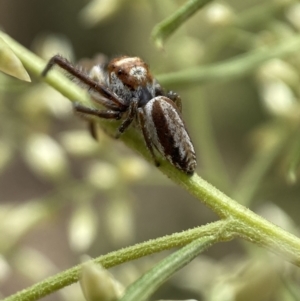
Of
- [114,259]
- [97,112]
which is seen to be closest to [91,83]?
[97,112]

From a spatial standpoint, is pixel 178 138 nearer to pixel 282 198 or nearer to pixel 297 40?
pixel 297 40

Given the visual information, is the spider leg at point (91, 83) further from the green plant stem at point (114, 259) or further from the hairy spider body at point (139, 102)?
the green plant stem at point (114, 259)

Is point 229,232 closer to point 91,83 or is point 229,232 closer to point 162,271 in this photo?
point 162,271

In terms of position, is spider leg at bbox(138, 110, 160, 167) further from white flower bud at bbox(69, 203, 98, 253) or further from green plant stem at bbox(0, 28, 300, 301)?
white flower bud at bbox(69, 203, 98, 253)

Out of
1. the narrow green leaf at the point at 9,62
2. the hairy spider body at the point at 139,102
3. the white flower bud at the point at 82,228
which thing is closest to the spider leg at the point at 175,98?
the hairy spider body at the point at 139,102

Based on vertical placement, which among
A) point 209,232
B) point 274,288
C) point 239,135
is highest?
point 209,232

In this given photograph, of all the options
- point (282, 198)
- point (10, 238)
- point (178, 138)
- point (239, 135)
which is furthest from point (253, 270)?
point (239, 135)

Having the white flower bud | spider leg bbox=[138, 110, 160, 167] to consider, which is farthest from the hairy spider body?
the white flower bud
